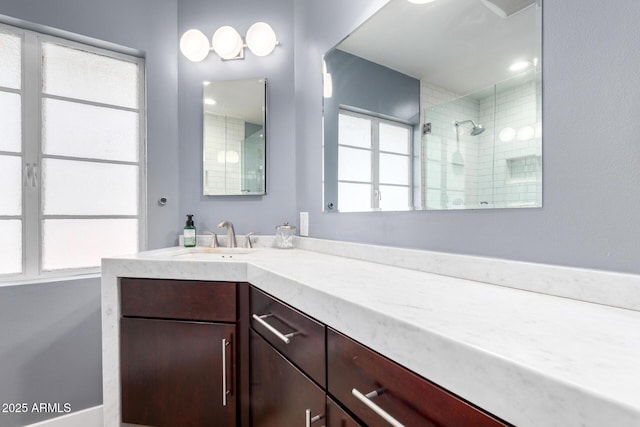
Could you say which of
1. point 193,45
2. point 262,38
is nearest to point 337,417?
point 262,38

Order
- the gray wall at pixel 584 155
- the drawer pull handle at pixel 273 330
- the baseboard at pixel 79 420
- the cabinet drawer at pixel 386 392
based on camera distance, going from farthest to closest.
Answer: the baseboard at pixel 79 420
the drawer pull handle at pixel 273 330
the gray wall at pixel 584 155
the cabinet drawer at pixel 386 392

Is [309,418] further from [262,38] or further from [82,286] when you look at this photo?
[262,38]

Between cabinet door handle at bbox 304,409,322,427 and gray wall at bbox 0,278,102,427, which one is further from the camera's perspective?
gray wall at bbox 0,278,102,427

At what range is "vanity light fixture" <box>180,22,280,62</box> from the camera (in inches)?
71.8

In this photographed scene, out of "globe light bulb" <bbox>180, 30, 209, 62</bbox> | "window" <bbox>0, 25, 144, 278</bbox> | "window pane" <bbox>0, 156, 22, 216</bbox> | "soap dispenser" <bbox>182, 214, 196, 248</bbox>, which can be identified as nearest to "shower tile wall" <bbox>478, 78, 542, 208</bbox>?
"soap dispenser" <bbox>182, 214, 196, 248</bbox>

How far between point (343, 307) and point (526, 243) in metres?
0.51

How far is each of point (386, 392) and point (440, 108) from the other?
0.86 metres

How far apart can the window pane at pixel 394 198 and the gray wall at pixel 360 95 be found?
25 centimetres

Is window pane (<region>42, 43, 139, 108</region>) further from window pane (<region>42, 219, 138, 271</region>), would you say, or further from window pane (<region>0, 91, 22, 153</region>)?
window pane (<region>42, 219, 138, 271</region>)

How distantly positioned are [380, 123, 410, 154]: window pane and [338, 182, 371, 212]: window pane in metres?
0.19

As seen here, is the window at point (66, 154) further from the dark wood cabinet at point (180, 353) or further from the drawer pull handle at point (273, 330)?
the drawer pull handle at point (273, 330)

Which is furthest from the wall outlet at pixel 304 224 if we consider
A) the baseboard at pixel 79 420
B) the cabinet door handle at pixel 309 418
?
the baseboard at pixel 79 420

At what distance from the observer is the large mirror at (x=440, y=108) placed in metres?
0.81

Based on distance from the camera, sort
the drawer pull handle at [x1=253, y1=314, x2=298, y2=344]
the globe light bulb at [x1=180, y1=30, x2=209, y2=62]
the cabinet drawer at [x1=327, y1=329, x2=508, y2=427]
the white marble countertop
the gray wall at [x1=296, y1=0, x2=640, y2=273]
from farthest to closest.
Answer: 1. the globe light bulb at [x1=180, y1=30, x2=209, y2=62]
2. the drawer pull handle at [x1=253, y1=314, x2=298, y2=344]
3. the gray wall at [x1=296, y1=0, x2=640, y2=273]
4. the cabinet drawer at [x1=327, y1=329, x2=508, y2=427]
5. the white marble countertop
